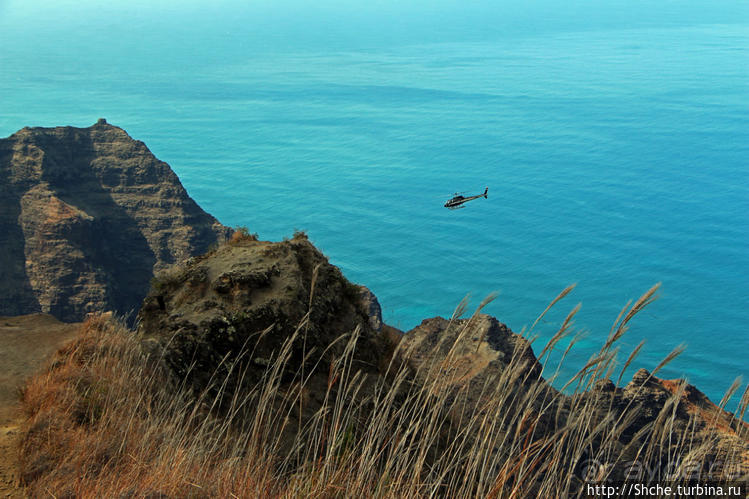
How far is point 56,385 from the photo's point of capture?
5.84m

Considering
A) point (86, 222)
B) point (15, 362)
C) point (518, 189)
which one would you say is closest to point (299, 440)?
point (15, 362)

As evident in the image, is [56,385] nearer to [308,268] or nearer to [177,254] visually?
[308,268]

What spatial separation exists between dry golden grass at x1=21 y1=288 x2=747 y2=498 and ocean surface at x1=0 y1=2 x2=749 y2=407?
61.3 m

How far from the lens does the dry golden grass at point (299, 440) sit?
3277mm

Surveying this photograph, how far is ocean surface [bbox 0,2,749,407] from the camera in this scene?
87.9m

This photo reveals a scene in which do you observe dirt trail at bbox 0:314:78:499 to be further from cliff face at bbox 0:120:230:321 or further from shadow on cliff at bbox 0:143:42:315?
shadow on cliff at bbox 0:143:42:315

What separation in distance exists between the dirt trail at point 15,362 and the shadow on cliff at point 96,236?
55.9m

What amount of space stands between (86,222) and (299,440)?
70.5 m

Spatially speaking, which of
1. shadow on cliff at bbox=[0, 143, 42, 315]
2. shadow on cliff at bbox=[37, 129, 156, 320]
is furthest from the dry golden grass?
shadow on cliff at bbox=[0, 143, 42, 315]

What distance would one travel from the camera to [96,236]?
221 ft

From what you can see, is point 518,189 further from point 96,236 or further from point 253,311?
point 253,311

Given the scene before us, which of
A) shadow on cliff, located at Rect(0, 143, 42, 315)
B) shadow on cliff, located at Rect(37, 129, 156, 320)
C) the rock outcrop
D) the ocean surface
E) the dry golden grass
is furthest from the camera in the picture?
the ocean surface

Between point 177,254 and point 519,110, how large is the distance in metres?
125

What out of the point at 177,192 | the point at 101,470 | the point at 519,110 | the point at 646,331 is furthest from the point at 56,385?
the point at 519,110
